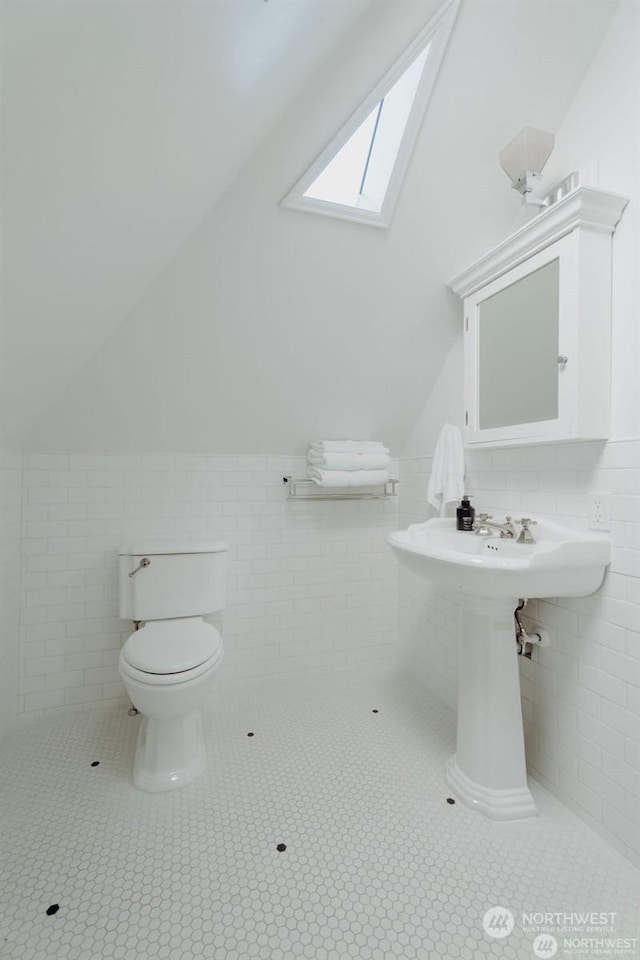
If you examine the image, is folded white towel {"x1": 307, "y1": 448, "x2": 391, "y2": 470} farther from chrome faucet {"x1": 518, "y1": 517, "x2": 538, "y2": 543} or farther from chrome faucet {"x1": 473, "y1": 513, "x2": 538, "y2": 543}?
chrome faucet {"x1": 518, "y1": 517, "x2": 538, "y2": 543}

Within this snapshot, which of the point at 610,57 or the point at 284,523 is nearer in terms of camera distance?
the point at 610,57

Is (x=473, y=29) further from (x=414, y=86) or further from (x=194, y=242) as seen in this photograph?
(x=194, y=242)

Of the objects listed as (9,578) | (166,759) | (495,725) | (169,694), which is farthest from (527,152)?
(9,578)

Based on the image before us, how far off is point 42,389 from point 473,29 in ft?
6.66

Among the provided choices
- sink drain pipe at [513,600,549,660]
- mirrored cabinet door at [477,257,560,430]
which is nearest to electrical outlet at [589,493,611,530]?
mirrored cabinet door at [477,257,560,430]

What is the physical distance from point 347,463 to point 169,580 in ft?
3.62

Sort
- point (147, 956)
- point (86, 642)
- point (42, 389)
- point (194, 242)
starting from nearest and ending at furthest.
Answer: point (147, 956)
point (194, 242)
point (42, 389)
point (86, 642)

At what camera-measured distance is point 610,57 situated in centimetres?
144

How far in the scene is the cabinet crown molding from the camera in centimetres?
132

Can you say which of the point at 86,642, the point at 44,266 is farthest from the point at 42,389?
the point at 86,642

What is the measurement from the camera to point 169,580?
2076 mm

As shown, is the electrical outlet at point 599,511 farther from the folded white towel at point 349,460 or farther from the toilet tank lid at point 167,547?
the toilet tank lid at point 167,547

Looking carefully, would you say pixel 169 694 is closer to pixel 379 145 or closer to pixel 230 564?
pixel 230 564

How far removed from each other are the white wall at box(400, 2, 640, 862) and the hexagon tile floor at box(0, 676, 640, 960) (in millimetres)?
170
